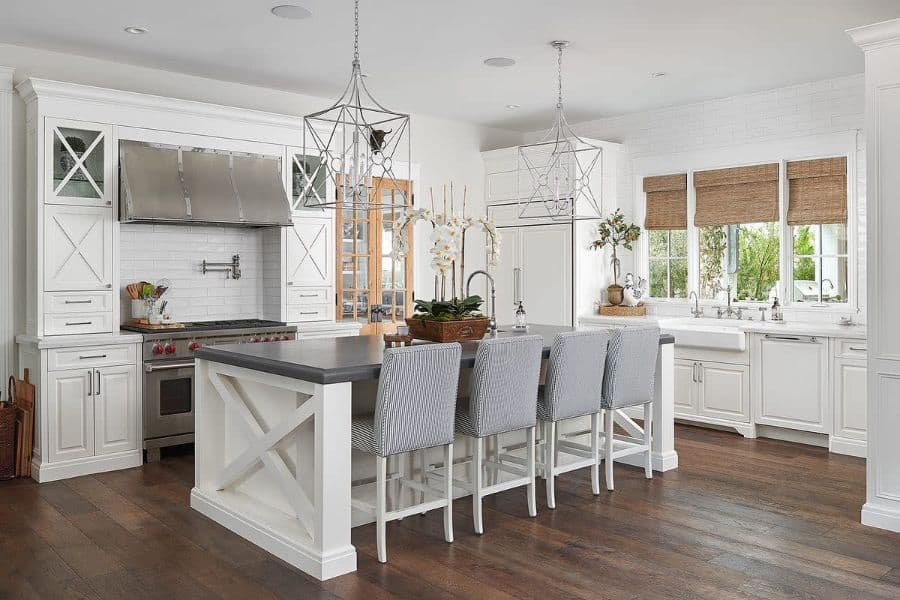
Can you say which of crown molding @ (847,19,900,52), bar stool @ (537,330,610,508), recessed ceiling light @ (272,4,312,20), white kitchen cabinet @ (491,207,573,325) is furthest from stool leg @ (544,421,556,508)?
white kitchen cabinet @ (491,207,573,325)

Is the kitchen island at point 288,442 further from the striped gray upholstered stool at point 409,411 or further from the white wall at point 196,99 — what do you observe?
the white wall at point 196,99

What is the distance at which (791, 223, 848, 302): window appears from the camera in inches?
251

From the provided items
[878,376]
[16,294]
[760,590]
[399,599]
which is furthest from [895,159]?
[16,294]

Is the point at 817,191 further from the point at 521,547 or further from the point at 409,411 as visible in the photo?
the point at 409,411

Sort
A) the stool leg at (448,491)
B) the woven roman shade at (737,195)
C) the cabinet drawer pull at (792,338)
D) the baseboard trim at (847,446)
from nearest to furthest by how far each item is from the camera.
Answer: the stool leg at (448,491) < the baseboard trim at (847,446) < the cabinet drawer pull at (792,338) < the woven roman shade at (737,195)

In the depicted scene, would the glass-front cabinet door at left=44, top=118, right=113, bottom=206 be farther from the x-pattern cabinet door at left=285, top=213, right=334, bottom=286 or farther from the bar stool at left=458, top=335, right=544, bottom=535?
the bar stool at left=458, top=335, right=544, bottom=535

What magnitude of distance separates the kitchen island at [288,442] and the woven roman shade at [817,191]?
3.23m

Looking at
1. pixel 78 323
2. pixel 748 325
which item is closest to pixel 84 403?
pixel 78 323

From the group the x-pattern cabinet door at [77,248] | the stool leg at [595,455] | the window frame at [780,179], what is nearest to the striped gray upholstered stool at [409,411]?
the stool leg at [595,455]

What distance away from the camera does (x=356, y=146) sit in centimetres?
337

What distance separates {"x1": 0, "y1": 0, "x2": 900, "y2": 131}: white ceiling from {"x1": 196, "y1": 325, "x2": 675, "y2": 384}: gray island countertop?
1.99 meters

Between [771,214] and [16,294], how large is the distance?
604cm

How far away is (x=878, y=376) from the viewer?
4008 mm

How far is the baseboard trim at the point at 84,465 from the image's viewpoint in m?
5.00
